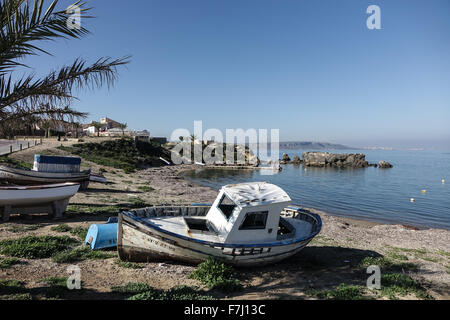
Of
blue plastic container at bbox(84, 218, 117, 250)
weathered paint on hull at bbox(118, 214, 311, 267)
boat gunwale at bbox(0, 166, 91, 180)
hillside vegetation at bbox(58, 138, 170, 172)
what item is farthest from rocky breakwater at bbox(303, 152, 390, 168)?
blue plastic container at bbox(84, 218, 117, 250)

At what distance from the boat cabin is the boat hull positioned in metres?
0.54

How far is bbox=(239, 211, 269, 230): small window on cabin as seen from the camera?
394 inches

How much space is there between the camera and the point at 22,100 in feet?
22.1

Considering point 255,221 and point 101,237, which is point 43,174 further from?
point 255,221

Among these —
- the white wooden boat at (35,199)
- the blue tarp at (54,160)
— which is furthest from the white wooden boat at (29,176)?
the white wooden boat at (35,199)

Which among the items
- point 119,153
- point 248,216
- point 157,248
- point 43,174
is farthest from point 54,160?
point 119,153

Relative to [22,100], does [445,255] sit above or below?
below

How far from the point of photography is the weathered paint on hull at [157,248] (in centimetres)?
927

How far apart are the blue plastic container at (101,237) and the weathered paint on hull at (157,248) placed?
1.47 m

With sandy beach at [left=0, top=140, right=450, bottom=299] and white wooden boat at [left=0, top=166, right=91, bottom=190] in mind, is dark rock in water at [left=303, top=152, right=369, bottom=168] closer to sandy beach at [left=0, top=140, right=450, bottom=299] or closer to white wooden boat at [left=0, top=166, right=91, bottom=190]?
sandy beach at [left=0, top=140, right=450, bottom=299]

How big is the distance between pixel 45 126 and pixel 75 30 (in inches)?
118

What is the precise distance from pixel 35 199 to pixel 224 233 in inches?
414
